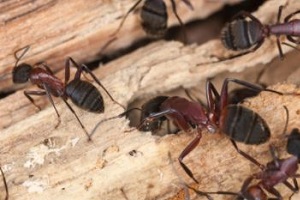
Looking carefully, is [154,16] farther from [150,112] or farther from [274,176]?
[274,176]

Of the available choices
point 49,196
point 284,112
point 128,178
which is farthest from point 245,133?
point 49,196

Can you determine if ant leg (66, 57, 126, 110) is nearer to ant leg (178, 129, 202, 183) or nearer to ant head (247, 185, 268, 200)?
ant leg (178, 129, 202, 183)

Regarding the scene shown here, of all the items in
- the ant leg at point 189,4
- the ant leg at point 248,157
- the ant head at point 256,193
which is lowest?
the ant head at point 256,193

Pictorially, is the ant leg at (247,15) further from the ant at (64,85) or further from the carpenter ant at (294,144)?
the ant at (64,85)

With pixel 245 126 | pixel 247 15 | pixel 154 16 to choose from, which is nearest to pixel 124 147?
pixel 245 126

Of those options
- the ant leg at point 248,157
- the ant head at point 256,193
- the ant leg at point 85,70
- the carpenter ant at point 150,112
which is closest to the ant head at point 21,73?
the ant leg at point 85,70

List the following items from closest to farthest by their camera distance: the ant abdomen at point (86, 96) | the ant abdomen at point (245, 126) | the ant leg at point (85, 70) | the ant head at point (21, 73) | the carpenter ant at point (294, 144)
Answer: the ant abdomen at point (245, 126) → the carpenter ant at point (294, 144) → the ant abdomen at point (86, 96) → the ant leg at point (85, 70) → the ant head at point (21, 73)

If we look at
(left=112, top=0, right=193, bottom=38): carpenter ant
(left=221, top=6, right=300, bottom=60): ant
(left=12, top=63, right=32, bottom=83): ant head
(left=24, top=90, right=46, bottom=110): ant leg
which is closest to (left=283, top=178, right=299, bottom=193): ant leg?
(left=221, top=6, right=300, bottom=60): ant

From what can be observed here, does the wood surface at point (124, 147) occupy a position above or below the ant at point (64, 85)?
below

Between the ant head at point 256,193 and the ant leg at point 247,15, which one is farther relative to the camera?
the ant leg at point 247,15
